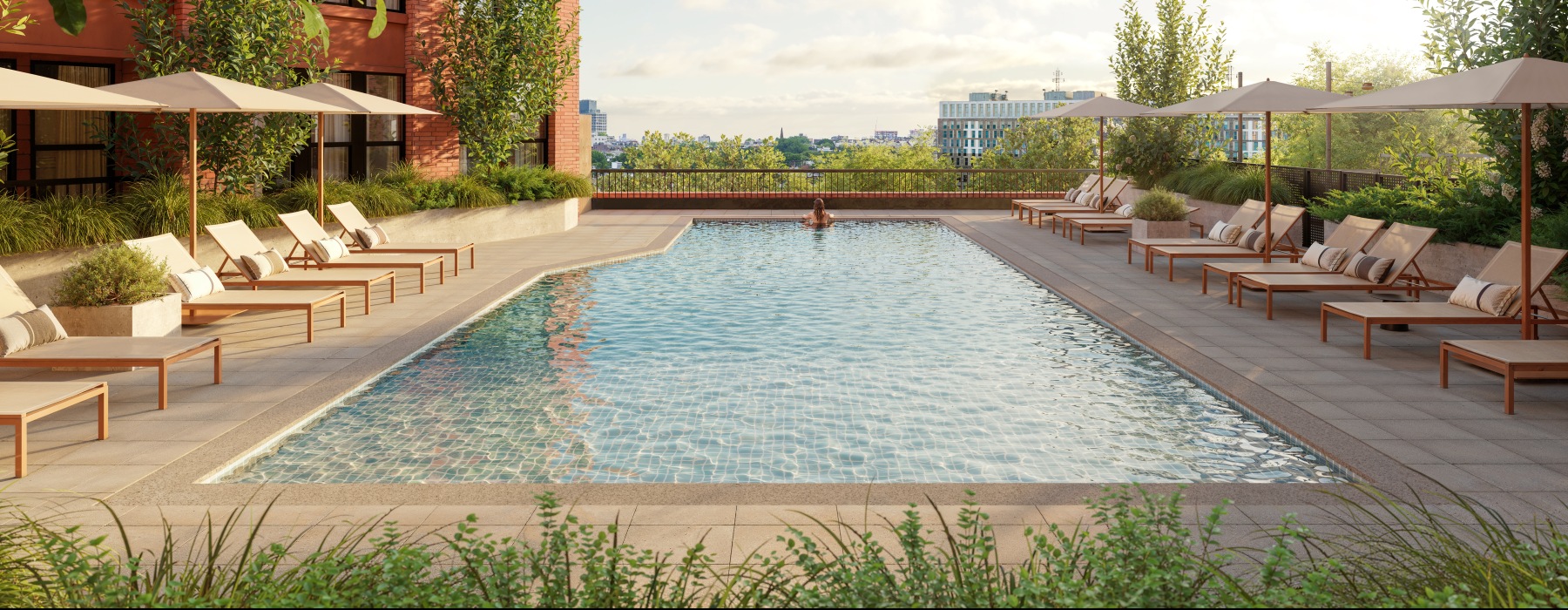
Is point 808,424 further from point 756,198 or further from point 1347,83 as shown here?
point 1347,83

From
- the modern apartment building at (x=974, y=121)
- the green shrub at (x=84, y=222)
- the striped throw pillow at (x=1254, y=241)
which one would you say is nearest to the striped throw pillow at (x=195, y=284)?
the green shrub at (x=84, y=222)

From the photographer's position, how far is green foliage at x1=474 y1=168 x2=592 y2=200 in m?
20.6

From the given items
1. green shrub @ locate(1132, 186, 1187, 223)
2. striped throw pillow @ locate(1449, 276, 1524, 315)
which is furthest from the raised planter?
striped throw pillow @ locate(1449, 276, 1524, 315)

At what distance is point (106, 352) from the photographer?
7.45m

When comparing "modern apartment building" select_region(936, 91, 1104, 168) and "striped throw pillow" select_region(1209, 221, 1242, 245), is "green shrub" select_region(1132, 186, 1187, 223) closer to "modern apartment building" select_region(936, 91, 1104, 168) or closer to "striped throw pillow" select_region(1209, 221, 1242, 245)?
"striped throw pillow" select_region(1209, 221, 1242, 245)

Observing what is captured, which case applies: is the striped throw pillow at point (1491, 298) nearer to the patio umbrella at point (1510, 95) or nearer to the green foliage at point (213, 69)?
the patio umbrella at point (1510, 95)

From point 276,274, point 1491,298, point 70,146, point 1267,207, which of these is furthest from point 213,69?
point 1491,298

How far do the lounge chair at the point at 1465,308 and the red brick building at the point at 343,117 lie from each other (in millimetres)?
14422

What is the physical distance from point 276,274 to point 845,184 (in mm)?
19150

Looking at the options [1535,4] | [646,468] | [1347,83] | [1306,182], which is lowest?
[646,468]

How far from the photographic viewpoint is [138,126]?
1551 centimetres

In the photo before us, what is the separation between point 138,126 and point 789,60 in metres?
71.1

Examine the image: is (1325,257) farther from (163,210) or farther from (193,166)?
(163,210)

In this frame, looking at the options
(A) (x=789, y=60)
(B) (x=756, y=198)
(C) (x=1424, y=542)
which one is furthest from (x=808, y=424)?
(A) (x=789, y=60)
